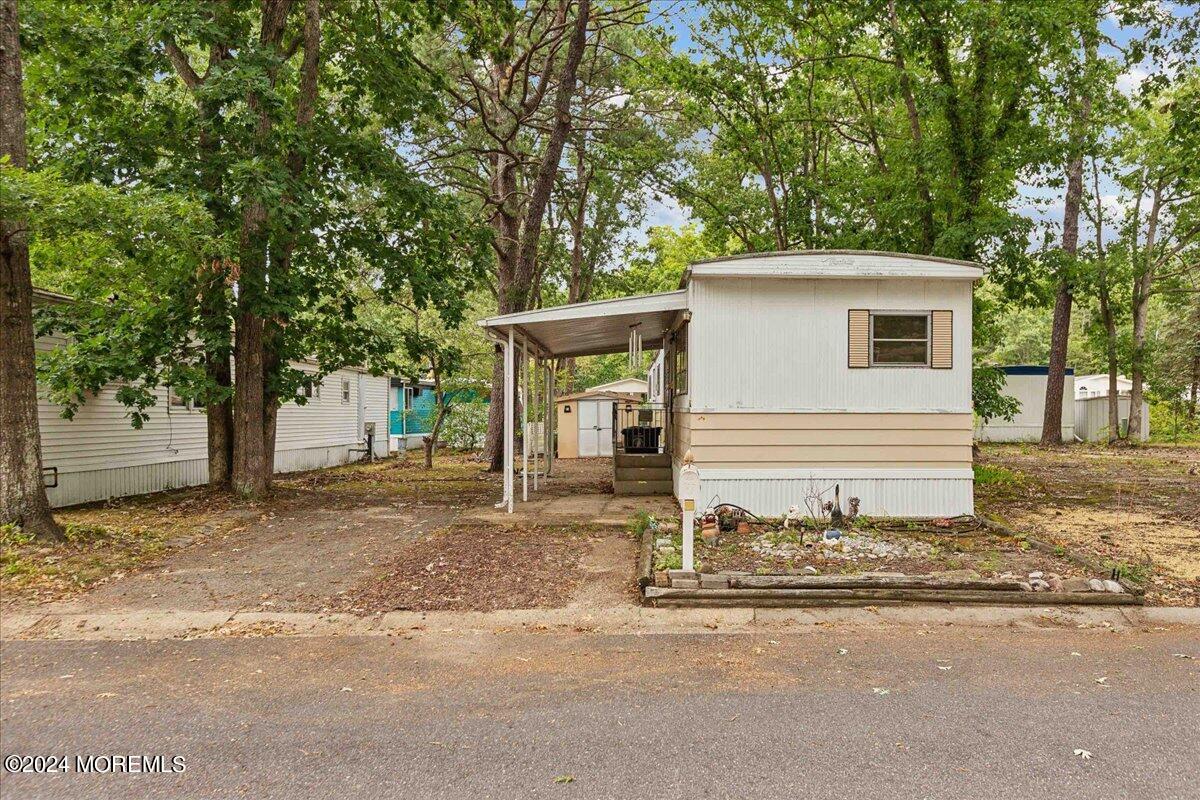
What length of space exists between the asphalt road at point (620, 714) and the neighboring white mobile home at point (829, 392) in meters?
3.84

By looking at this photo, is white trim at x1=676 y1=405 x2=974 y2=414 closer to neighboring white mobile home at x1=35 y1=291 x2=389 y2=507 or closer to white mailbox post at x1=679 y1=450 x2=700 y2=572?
Answer: white mailbox post at x1=679 y1=450 x2=700 y2=572

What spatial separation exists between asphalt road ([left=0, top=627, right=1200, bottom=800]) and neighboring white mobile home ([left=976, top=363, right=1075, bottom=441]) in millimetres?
22410

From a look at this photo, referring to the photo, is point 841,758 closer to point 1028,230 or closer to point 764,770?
point 764,770

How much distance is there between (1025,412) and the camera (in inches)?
999

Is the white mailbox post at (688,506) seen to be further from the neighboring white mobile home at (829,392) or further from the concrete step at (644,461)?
the concrete step at (644,461)

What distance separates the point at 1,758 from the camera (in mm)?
3066

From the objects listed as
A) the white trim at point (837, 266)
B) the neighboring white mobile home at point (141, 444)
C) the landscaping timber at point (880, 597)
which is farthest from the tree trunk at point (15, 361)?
the white trim at point (837, 266)

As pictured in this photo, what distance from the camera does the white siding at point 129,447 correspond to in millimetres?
10320

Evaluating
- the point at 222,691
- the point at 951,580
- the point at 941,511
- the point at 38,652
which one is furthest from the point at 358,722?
the point at 941,511

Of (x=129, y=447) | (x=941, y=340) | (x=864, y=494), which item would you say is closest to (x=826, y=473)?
Answer: (x=864, y=494)

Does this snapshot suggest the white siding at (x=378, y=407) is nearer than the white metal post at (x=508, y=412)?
No

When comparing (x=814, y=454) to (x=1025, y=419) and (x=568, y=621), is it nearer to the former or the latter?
(x=568, y=621)

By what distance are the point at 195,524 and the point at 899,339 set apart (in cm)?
865

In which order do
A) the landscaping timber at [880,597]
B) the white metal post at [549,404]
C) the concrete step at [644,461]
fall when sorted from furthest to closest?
1. the white metal post at [549,404]
2. the concrete step at [644,461]
3. the landscaping timber at [880,597]
